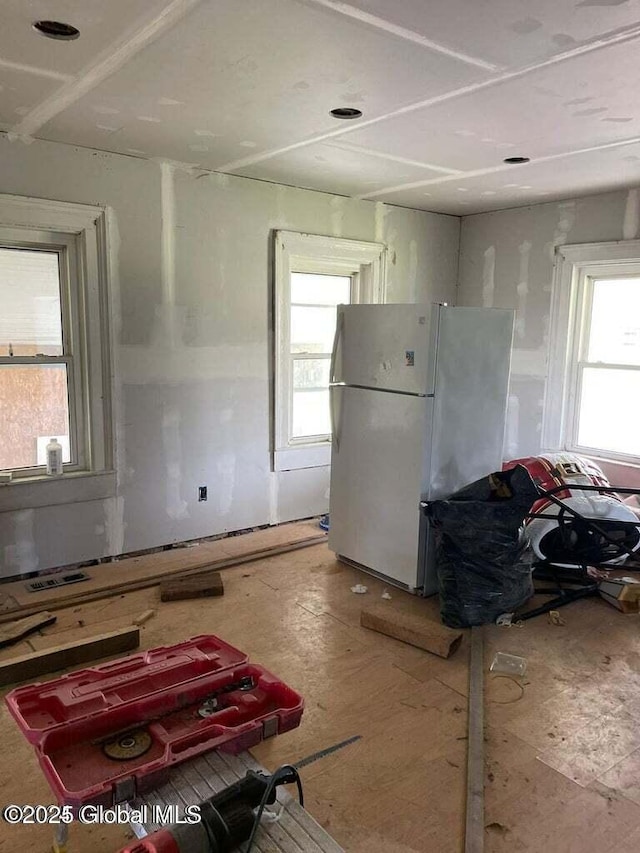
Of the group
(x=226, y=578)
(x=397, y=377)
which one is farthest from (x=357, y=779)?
(x=397, y=377)

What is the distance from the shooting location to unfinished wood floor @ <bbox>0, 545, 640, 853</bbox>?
1866mm

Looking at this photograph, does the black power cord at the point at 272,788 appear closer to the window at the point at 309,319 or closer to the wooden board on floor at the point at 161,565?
the wooden board on floor at the point at 161,565

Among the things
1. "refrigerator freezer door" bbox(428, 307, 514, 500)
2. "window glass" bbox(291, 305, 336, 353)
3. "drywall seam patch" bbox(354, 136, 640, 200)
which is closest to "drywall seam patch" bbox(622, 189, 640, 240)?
"drywall seam patch" bbox(354, 136, 640, 200)

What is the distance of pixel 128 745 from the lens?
6.67 feet

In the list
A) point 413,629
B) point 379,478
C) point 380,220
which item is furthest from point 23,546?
point 380,220

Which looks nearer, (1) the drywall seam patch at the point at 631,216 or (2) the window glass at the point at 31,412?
(2) the window glass at the point at 31,412

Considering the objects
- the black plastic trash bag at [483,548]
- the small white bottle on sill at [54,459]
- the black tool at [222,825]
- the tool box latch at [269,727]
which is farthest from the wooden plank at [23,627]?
the black plastic trash bag at [483,548]

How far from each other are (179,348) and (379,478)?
1455 mm

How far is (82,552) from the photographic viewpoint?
369cm

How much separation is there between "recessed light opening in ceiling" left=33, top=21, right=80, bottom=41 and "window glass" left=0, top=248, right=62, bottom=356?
1545 mm

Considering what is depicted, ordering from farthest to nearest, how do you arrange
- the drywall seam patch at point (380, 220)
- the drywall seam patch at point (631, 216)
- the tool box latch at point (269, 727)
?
1. the drywall seam patch at point (380, 220)
2. the drywall seam patch at point (631, 216)
3. the tool box latch at point (269, 727)

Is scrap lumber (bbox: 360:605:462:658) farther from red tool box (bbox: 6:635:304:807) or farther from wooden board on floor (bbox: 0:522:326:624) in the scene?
wooden board on floor (bbox: 0:522:326:624)

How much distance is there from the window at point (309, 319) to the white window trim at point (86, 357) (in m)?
1.17

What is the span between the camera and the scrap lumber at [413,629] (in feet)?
9.25
